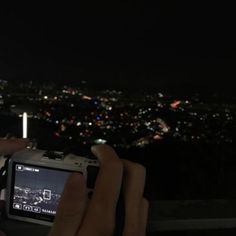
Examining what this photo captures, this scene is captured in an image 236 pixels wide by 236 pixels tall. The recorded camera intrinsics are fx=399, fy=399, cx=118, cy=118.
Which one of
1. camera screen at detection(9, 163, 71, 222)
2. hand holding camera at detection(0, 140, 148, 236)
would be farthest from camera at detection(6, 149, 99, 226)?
hand holding camera at detection(0, 140, 148, 236)

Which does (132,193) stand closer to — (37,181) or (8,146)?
(8,146)

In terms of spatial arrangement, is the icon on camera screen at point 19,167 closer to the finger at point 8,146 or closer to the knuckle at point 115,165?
the finger at point 8,146

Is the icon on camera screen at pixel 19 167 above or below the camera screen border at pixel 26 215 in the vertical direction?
above

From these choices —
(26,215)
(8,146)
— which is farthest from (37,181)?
(8,146)

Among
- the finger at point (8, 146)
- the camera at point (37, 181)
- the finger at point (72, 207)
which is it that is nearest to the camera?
the finger at point (72, 207)

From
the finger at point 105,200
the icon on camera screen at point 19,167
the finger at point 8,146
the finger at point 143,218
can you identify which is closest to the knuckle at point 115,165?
the finger at point 105,200
